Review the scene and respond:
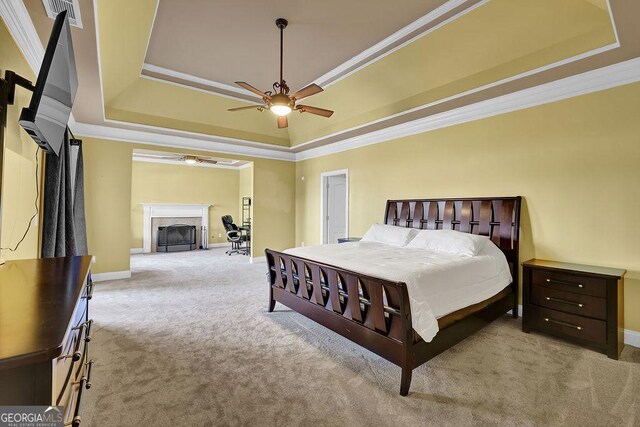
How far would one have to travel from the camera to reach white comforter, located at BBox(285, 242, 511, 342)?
2.23 meters

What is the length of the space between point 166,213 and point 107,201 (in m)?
3.76

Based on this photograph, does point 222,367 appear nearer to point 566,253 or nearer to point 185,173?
point 566,253

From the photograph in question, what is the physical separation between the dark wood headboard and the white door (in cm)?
200

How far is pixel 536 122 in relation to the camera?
11.5 ft

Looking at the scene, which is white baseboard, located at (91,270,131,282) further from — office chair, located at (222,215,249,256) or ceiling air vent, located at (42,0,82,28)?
ceiling air vent, located at (42,0,82,28)

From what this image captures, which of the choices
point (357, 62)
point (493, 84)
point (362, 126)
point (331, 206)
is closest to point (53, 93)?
point (357, 62)

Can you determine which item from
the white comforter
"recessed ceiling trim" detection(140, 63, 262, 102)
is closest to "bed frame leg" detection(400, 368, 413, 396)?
Answer: the white comforter

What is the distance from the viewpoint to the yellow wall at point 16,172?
2084 millimetres

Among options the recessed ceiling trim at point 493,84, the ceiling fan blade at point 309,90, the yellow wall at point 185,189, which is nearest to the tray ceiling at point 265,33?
the ceiling fan blade at point 309,90

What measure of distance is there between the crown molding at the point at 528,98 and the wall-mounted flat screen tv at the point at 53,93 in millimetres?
4187

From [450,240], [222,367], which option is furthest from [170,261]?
[450,240]

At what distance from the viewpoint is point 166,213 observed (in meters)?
8.89

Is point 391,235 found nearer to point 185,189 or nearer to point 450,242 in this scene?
point 450,242

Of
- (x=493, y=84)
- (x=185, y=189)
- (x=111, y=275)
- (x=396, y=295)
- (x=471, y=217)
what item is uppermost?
(x=493, y=84)
